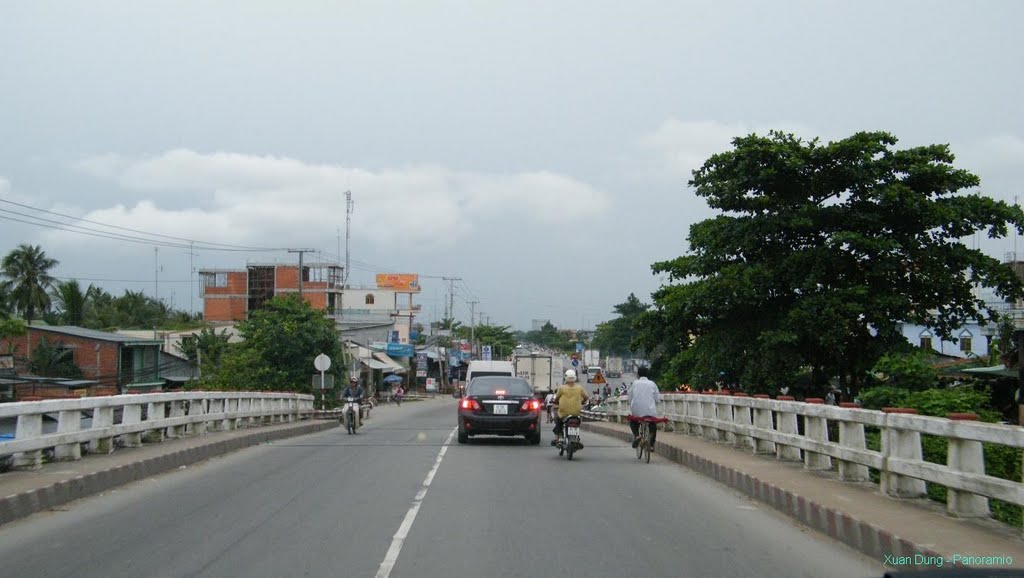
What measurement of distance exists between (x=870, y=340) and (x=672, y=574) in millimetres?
18643

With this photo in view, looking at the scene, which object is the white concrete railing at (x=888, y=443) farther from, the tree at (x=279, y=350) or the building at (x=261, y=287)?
the building at (x=261, y=287)

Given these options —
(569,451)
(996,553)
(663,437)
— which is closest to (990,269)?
(663,437)

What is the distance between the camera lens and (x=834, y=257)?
2362 cm

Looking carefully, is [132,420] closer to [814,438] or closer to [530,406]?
[530,406]

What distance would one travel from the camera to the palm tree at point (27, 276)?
62.2 m

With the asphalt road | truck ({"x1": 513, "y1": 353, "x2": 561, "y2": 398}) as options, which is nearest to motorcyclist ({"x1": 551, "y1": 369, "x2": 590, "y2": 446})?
the asphalt road

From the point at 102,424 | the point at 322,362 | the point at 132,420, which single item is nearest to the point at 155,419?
the point at 132,420

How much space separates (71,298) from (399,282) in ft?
184

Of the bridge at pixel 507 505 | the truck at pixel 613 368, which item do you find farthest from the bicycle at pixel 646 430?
the truck at pixel 613 368

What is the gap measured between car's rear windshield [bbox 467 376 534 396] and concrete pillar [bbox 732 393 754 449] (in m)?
5.23

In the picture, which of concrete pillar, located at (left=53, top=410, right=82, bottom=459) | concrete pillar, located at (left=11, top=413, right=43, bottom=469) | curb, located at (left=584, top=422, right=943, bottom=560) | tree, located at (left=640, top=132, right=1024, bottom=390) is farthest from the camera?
tree, located at (left=640, top=132, right=1024, bottom=390)

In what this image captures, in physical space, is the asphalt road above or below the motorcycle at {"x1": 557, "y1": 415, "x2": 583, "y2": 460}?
below

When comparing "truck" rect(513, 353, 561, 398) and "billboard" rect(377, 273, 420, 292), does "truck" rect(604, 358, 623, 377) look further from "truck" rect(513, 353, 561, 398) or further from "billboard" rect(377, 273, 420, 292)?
"truck" rect(513, 353, 561, 398)

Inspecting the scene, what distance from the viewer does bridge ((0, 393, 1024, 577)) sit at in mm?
7500
